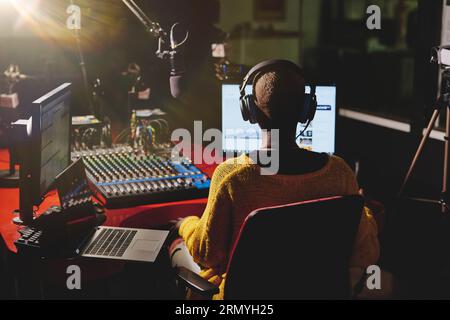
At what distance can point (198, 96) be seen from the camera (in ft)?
10.7

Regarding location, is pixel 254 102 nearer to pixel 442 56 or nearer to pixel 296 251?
pixel 296 251

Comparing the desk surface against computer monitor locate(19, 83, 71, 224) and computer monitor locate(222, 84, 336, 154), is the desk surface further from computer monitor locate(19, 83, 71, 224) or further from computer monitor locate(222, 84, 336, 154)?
computer monitor locate(222, 84, 336, 154)

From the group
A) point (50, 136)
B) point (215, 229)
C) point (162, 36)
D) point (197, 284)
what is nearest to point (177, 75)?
point (162, 36)

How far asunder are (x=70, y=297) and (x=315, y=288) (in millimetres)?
1364

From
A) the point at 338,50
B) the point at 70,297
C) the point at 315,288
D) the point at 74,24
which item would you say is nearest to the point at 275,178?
the point at 315,288

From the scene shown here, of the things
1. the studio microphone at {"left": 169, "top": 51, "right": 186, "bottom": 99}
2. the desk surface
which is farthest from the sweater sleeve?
the studio microphone at {"left": 169, "top": 51, "right": 186, "bottom": 99}

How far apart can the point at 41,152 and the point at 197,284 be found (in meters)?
0.73

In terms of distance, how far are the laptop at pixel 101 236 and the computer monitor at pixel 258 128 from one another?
85cm

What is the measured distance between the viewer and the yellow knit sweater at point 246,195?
5.41 ft

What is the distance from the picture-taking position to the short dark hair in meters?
1.67

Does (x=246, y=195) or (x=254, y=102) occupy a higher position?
(x=254, y=102)

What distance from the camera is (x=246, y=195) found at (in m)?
1.65

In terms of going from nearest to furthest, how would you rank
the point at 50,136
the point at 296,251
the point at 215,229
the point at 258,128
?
the point at 296,251 < the point at 215,229 < the point at 50,136 < the point at 258,128

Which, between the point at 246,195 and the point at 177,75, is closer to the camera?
the point at 246,195
